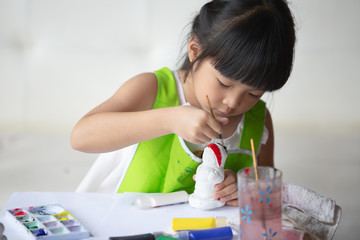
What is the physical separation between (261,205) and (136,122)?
0.34 meters

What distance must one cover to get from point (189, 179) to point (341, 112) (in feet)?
3.12

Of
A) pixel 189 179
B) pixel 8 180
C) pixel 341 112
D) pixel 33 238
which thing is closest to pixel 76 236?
pixel 33 238

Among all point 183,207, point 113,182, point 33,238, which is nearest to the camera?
point 33,238

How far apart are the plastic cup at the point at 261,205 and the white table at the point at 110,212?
13cm

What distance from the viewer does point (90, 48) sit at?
1725 millimetres

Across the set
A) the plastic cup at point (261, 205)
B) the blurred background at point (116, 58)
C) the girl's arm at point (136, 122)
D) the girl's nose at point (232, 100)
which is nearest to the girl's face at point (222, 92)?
the girl's nose at point (232, 100)

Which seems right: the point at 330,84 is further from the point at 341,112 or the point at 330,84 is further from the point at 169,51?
the point at 169,51

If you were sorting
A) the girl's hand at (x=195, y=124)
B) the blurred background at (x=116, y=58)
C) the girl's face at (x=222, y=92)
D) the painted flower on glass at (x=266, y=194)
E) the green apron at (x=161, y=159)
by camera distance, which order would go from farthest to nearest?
the blurred background at (x=116, y=58)
the green apron at (x=161, y=159)
the girl's face at (x=222, y=92)
the girl's hand at (x=195, y=124)
the painted flower on glass at (x=266, y=194)

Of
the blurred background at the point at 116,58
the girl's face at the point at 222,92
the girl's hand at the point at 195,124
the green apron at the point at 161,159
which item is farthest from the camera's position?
the blurred background at the point at 116,58

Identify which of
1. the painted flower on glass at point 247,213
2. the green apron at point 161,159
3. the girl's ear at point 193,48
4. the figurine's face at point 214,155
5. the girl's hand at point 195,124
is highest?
the girl's ear at point 193,48

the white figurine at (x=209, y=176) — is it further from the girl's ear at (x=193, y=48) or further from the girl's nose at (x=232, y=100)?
the girl's ear at (x=193, y=48)

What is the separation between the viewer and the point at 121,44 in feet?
5.67

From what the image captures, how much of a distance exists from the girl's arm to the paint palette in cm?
20

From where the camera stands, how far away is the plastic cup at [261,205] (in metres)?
0.61
